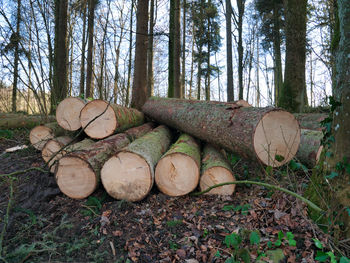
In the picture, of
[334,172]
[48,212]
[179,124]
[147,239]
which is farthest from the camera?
[179,124]

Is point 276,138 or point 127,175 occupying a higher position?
point 276,138

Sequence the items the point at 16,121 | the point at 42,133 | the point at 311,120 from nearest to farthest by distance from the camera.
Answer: the point at 42,133 → the point at 311,120 → the point at 16,121

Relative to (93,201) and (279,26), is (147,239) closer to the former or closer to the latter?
(93,201)

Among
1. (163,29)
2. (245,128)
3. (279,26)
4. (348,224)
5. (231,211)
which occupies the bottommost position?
(231,211)

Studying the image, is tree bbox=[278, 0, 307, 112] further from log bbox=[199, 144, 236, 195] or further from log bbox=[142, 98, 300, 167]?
log bbox=[199, 144, 236, 195]

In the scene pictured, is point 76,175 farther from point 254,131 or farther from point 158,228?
point 254,131

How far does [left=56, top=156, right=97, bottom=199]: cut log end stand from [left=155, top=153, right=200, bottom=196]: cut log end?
2.67 feet

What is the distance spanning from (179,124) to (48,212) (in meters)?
2.39

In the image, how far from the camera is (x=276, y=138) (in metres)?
2.31

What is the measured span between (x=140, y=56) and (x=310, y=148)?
4787 millimetres

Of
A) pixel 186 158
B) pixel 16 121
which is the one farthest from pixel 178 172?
pixel 16 121

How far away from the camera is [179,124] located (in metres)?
3.82

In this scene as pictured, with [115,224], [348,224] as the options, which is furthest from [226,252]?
[115,224]

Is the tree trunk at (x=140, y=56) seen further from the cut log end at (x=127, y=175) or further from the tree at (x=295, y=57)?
the tree at (x=295, y=57)
